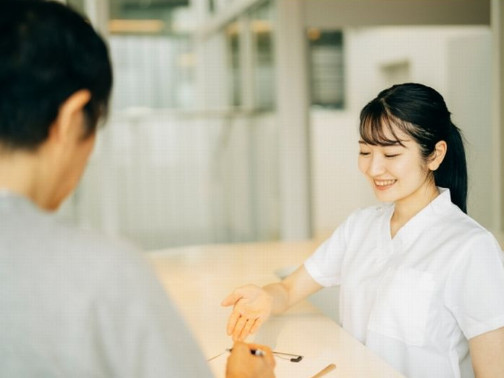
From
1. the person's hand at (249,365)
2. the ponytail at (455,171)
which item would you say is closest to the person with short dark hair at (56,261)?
the person's hand at (249,365)

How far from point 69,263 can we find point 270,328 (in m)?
1.17

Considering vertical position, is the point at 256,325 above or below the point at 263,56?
below

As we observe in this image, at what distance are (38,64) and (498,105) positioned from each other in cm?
481

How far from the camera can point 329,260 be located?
1.90 metres

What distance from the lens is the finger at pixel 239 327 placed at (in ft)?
5.29

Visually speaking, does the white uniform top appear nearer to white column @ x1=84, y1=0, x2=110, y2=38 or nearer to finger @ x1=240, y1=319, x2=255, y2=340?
finger @ x1=240, y1=319, x2=255, y2=340

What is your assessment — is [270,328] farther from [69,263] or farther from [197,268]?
[197,268]

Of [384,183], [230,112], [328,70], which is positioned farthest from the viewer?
[328,70]

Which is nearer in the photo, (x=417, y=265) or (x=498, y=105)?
(x=417, y=265)

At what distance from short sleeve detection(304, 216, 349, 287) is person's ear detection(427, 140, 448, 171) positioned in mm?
337

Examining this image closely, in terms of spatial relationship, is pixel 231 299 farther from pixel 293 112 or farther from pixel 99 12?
pixel 99 12

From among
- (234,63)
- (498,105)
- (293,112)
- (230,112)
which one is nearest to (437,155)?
(293,112)

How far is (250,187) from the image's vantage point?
5.43 meters

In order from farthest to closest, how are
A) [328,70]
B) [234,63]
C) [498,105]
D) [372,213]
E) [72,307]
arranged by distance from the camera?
[328,70] → [234,63] → [498,105] → [372,213] → [72,307]
